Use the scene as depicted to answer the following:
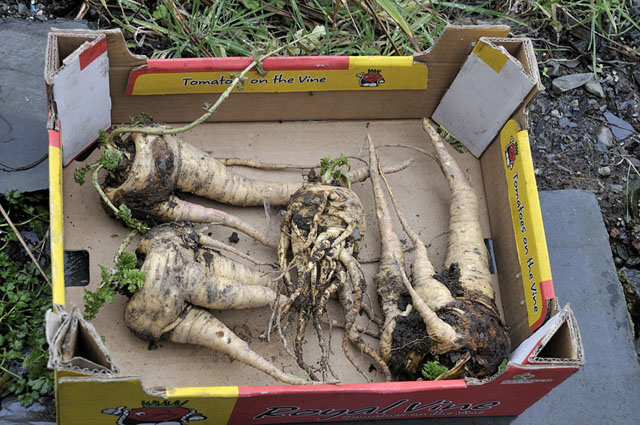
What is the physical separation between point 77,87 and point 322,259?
48.4 inches

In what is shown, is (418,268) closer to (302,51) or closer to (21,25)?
(302,51)

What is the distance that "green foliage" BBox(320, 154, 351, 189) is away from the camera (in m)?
3.31

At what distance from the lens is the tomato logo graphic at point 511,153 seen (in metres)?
3.34

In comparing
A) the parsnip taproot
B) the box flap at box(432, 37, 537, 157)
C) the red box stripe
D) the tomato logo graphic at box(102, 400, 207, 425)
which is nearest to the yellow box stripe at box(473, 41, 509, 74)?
the box flap at box(432, 37, 537, 157)

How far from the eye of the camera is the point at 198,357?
3068mm

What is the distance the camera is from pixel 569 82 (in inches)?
166

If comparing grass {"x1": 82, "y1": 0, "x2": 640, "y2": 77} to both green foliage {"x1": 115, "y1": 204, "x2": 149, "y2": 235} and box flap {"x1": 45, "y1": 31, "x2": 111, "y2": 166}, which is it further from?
green foliage {"x1": 115, "y1": 204, "x2": 149, "y2": 235}

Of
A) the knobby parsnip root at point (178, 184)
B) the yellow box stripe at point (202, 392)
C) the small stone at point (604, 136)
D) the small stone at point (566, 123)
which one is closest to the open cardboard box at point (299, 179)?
the yellow box stripe at point (202, 392)

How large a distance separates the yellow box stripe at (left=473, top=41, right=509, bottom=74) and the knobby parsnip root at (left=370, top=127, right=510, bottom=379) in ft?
2.10

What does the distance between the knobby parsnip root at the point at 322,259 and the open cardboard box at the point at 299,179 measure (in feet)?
0.42

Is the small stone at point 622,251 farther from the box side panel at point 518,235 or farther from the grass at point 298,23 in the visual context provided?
the grass at point 298,23

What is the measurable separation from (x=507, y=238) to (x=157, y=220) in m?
1.57

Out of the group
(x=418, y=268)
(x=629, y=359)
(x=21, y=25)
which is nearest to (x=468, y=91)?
(x=418, y=268)

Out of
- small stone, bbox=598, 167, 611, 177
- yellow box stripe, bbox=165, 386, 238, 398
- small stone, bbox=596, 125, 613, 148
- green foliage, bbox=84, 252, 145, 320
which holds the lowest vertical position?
small stone, bbox=598, 167, 611, 177
